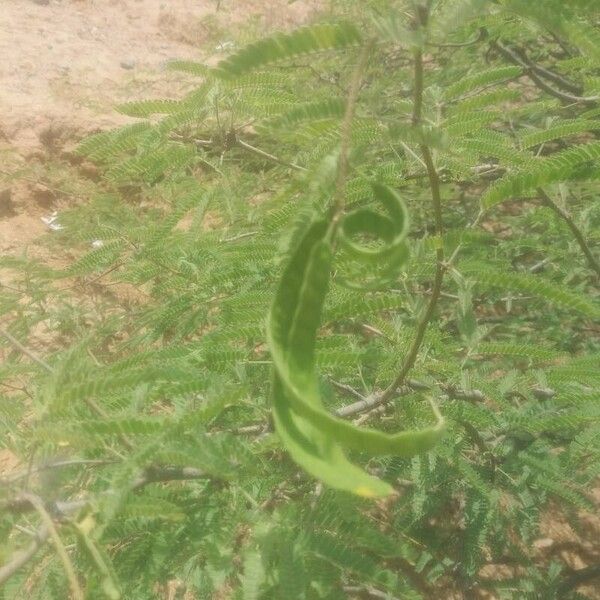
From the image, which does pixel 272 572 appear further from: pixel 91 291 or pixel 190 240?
pixel 91 291

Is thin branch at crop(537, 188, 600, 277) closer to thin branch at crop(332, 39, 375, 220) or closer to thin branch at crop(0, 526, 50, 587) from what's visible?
thin branch at crop(332, 39, 375, 220)

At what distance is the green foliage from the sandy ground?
1.69m

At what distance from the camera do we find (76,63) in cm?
567

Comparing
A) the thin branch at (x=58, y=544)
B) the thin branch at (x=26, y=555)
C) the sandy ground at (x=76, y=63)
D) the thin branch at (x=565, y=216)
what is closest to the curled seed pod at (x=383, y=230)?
the thin branch at (x=58, y=544)

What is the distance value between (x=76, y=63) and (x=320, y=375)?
17.0 ft

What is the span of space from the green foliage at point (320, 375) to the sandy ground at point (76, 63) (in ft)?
5.53

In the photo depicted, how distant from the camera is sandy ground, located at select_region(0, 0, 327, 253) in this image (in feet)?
15.2

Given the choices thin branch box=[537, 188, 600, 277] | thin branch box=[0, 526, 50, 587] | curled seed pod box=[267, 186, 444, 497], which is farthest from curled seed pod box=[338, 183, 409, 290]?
thin branch box=[537, 188, 600, 277]

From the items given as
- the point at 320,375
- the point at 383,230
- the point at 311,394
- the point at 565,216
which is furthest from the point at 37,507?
the point at 565,216

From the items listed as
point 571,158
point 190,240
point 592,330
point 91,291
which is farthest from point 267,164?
point 571,158

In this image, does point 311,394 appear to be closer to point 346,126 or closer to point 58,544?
point 346,126

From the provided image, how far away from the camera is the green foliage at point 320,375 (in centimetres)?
83

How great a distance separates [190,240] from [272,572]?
57.1 inches

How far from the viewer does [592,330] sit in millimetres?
3068
